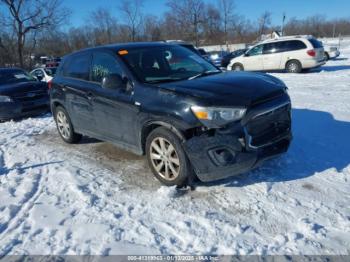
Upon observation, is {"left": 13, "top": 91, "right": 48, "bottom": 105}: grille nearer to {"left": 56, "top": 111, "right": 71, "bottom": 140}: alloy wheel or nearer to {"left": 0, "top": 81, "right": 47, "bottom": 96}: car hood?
{"left": 0, "top": 81, "right": 47, "bottom": 96}: car hood

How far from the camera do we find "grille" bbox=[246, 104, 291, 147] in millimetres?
3785

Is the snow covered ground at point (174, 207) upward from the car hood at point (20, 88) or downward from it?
downward

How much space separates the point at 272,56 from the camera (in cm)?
1672

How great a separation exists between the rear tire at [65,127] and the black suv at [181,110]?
89cm

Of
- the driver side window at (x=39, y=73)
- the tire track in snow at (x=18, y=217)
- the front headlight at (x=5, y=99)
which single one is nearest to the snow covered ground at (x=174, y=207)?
the tire track in snow at (x=18, y=217)

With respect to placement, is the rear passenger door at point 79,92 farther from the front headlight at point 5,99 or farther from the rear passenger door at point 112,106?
the front headlight at point 5,99

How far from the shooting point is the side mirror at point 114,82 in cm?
450

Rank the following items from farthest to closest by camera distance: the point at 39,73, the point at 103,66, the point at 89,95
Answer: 1. the point at 39,73
2. the point at 89,95
3. the point at 103,66

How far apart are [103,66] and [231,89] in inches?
84.8

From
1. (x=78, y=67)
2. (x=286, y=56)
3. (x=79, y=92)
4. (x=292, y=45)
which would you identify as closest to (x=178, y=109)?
(x=79, y=92)

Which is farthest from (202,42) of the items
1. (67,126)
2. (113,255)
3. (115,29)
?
(113,255)

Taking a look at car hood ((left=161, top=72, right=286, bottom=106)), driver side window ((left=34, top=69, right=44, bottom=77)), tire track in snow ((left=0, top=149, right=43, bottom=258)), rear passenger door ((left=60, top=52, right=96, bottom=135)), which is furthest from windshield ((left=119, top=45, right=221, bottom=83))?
driver side window ((left=34, top=69, right=44, bottom=77))

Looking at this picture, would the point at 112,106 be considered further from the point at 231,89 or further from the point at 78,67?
the point at 231,89

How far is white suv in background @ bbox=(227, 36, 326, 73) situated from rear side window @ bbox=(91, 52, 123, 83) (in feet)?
41.8
